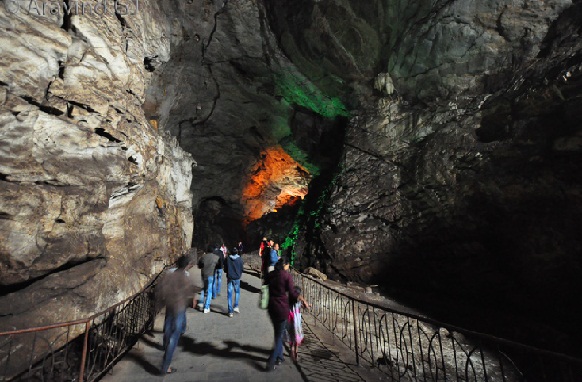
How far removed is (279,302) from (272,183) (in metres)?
24.0

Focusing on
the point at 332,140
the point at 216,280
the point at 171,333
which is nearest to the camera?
the point at 171,333

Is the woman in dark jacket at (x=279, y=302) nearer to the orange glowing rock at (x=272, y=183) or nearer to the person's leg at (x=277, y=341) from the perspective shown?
the person's leg at (x=277, y=341)

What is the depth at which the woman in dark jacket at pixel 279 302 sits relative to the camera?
15.3ft

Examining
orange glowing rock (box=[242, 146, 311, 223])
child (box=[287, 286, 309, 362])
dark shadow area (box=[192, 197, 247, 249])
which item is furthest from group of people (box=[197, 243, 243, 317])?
dark shadow area (box=[192, 197, 247, 249])

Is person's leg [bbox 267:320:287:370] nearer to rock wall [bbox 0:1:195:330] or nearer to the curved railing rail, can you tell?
the curved railing rail

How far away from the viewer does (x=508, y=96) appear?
13.2 metres

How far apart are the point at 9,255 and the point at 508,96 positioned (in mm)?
18381

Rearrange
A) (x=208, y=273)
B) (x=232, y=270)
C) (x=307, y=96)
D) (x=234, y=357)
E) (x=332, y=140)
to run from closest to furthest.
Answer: (x=234, y=357), (x=232, y=270), (x=208, y=273), (x=307, y=96), (x=332, y=140)

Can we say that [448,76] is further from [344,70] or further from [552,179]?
[552,179]

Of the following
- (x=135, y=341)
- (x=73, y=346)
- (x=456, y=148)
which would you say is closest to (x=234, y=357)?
(x=135, y=341)

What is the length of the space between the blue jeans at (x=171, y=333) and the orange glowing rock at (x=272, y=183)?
2108 centimetres

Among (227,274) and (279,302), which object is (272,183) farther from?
(279,302)

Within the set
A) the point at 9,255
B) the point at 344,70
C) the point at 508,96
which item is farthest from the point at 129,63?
the point at 508,96

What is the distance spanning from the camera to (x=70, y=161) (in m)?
8.27
